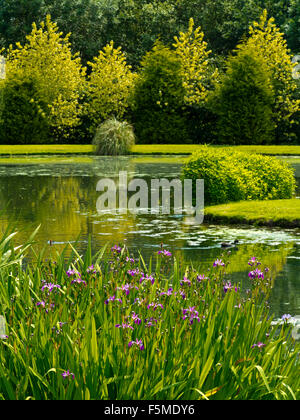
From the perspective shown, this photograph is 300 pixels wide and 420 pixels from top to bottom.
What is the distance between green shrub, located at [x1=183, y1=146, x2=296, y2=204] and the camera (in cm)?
1680

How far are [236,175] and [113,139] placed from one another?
77.3ft

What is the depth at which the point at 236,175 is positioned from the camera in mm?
17156

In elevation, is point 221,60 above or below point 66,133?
above

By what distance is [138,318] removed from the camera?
484 centimetres

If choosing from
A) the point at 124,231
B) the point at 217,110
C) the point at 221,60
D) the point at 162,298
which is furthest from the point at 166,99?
the point at 162,298

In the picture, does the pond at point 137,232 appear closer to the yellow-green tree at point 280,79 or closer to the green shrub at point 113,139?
the green shrub at point 113,139

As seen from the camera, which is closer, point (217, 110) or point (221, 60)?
point (217, 110)

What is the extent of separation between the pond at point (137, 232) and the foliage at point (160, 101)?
20.1 metres

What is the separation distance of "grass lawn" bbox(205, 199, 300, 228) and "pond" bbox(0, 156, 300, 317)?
1.28 feet

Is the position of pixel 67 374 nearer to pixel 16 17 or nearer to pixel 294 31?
pixel 294 31

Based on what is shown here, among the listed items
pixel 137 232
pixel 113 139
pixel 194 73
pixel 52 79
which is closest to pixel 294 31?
pixel 194 73
